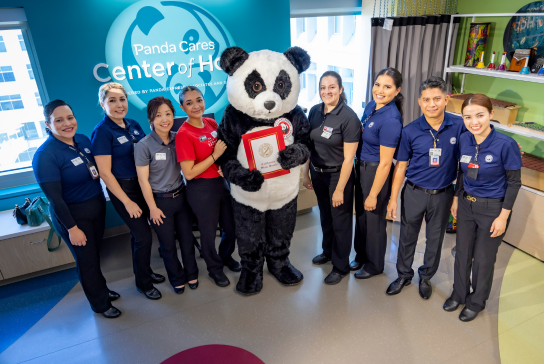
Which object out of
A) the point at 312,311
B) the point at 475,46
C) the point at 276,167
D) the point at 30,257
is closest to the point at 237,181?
the point at 276,167

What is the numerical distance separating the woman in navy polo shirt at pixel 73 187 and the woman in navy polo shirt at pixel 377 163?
172 centimetres

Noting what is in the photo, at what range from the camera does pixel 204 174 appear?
2406 mm

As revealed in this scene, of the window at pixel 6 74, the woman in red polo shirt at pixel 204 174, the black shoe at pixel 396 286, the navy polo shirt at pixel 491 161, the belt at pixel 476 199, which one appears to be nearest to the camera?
the navy polo shirt at pixel 491 161

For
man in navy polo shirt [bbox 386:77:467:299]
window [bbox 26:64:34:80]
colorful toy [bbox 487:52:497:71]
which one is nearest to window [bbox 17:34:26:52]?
window [bbox 26:64:34:80]

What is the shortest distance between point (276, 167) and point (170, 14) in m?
1.95

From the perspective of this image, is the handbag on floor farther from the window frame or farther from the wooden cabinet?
the window frame

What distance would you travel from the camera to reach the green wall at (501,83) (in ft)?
10.6

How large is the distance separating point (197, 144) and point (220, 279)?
1.09 meters

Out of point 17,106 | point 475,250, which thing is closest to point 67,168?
point 17,106

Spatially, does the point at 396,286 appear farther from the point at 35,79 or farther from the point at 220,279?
the point at 35,79

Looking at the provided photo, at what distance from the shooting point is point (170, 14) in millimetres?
3275

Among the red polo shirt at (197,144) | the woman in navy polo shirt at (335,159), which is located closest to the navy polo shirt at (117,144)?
the red polo shirt at (197,144)

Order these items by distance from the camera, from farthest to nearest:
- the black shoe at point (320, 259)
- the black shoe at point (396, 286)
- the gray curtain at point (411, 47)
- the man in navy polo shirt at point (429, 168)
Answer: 1. the gray curtain at point (411, 47)
2. the black shoe at point (320, 259)
3. the black shoe at point (396, 286)
4. the man in navy polo shirt at point (429, 168)

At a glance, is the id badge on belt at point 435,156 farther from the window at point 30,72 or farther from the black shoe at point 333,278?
the window at point 30,72
